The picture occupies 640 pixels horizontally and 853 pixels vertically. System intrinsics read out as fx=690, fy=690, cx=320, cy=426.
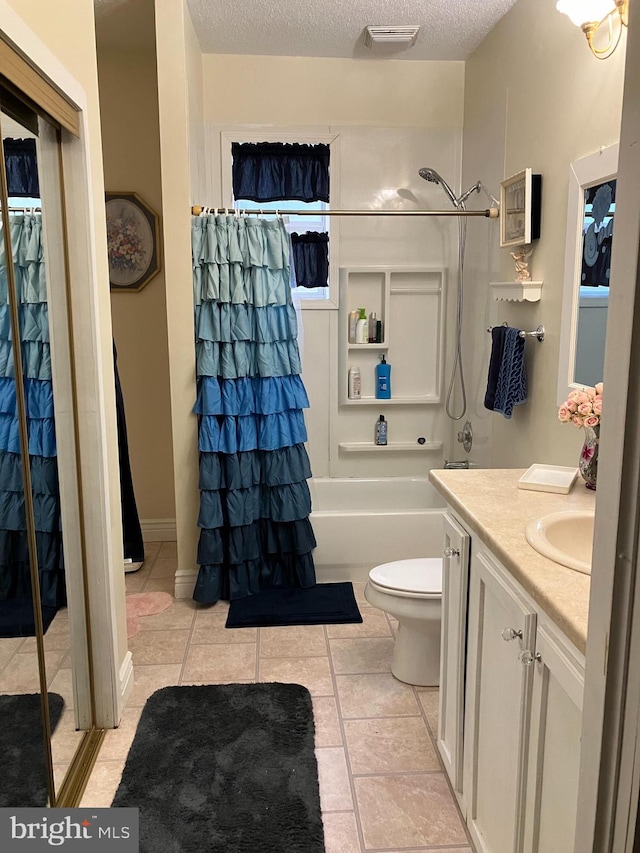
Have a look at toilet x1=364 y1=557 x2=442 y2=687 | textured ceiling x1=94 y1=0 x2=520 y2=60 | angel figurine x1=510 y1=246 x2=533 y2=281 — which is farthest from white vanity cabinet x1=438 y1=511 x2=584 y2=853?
textured ceiling x1=94 y1=0 x2=520 y2=60

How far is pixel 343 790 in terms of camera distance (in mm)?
2121

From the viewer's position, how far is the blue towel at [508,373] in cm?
292

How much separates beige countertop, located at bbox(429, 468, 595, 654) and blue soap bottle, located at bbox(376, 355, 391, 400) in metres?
1.87

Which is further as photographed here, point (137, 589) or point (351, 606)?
point (137, 589)

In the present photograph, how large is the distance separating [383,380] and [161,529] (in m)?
1.65

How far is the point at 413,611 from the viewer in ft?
8.39

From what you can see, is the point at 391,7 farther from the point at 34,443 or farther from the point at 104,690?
the point at 104,690

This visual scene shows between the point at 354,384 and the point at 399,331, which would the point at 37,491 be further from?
the point at 399,331

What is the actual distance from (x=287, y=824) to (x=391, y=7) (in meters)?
3.31

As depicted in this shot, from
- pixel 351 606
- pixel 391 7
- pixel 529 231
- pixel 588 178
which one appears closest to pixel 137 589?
pixel 351 606

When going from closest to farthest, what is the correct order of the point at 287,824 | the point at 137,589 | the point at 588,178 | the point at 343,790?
the point at 287,824 < the point at 343,790 < the point at 588,178 < the point at 137,589

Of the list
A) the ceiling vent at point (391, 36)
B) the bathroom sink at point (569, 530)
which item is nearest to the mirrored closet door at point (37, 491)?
the bathroom sink at point (569, 530)

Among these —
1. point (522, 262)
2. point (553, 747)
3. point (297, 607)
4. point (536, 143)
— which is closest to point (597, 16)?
point (536, 143)

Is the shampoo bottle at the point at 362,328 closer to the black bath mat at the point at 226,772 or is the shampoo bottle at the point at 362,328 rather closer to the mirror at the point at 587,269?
the mirror at the point at 587,269
